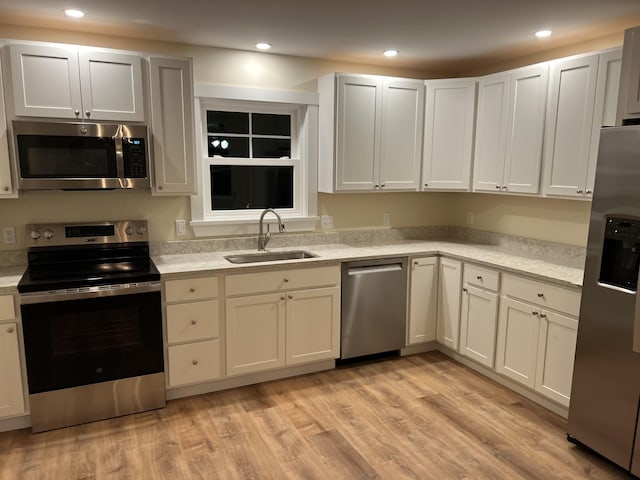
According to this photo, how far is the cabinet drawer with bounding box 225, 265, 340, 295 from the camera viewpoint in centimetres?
315

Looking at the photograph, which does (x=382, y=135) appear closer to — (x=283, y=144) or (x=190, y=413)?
(x=283, y=144)

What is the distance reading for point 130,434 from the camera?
2730mm

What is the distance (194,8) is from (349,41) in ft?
3.77

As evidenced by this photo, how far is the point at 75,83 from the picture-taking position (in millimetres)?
2799

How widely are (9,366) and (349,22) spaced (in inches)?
111

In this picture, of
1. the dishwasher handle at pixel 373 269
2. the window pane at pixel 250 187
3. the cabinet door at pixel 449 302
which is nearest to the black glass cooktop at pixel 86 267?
the window pane at pixel 250 187

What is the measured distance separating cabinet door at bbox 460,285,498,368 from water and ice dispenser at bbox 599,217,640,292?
95 cm

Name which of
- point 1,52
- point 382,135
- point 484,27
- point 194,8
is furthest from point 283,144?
point 1,52

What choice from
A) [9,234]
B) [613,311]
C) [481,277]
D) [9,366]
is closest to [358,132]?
[481,277]

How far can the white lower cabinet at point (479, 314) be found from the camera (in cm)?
333

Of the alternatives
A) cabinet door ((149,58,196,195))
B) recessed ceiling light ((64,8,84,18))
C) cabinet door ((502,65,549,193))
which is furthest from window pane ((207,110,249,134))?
cabinet door ((502,65,549,193))

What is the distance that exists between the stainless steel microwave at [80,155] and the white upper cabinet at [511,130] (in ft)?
8.27

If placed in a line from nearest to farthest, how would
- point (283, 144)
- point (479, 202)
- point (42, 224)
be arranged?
1. point (42, 224)
2. point (283, 144)
3. point (479, 202)

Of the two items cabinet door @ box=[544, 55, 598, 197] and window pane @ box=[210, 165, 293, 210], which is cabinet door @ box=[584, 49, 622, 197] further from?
window pane @ box=[210, 165, 293, 210]
